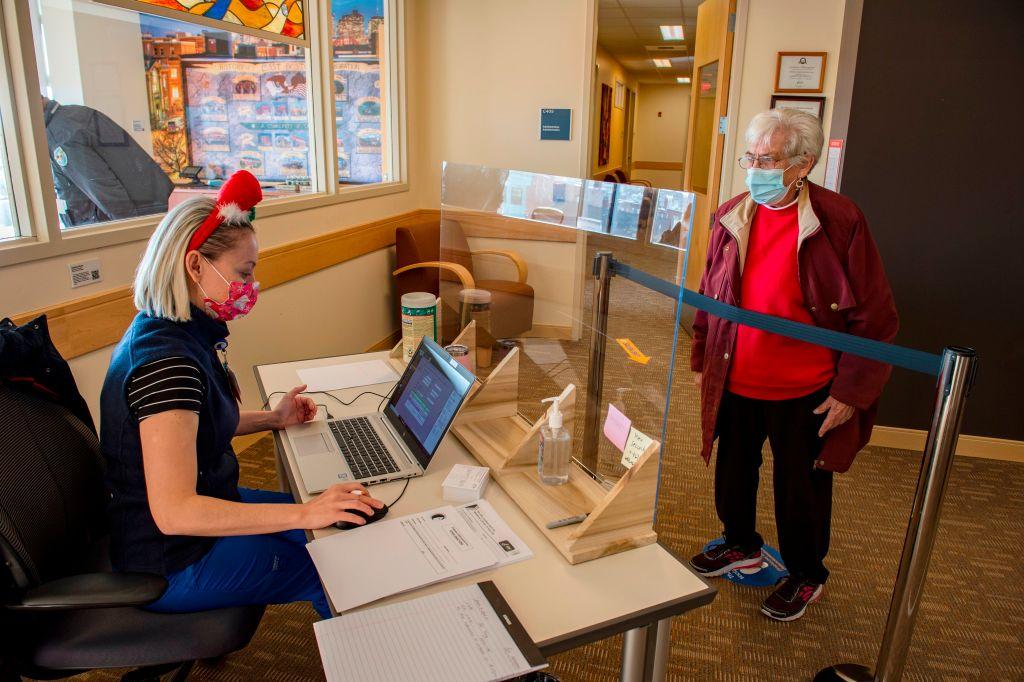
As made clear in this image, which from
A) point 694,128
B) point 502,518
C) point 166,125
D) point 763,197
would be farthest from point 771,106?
point 502,518

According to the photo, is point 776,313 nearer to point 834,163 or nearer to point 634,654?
point 634,654

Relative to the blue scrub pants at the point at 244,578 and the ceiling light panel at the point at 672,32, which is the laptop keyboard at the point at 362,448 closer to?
the blue scrub pants at the point at 244,578

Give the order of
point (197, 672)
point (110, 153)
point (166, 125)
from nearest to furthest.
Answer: point (197, 672) → point (110, 153) → point (166, 125)

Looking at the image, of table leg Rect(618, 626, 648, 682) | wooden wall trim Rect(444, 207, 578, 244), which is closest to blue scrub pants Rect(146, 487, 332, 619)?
table leg Rect(618, 626, 648, 682)

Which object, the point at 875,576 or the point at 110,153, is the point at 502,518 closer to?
the point at 875,576

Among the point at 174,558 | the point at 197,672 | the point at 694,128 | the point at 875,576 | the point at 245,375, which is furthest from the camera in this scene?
the point at 694,128

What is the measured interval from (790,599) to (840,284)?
3.32 ft

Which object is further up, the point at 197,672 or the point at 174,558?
the point at 174,558

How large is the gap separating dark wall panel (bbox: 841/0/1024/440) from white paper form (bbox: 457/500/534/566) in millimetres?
2615

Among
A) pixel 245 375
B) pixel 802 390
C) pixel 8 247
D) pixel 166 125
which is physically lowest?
pixel 245 375

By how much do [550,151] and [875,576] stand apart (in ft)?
10.9

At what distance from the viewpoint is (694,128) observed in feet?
17.7

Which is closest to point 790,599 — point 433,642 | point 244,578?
point 433,642

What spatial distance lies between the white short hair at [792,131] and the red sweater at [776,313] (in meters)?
0.16
